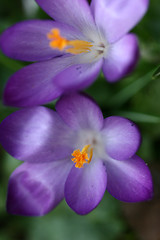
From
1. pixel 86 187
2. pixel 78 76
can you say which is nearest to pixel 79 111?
pixel 78 76

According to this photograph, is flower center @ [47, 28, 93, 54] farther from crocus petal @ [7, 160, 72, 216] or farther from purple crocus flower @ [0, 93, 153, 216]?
crocus petal @ [7, 160, 72, 216]

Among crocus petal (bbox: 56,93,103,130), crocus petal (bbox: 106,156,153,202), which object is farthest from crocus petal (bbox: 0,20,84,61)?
crocus petal (bbox: 106,156,153,202)

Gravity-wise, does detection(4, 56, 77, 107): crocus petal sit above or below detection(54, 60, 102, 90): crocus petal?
below

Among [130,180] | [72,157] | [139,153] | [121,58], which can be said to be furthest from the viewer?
[139,153]

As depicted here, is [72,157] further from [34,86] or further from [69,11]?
[69,11]

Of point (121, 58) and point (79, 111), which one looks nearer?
point (121, 58)

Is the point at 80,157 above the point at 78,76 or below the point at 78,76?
below

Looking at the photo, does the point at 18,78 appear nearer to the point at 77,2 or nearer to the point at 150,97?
the point at 77,2

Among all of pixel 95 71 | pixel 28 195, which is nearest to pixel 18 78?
pixel 95 71
